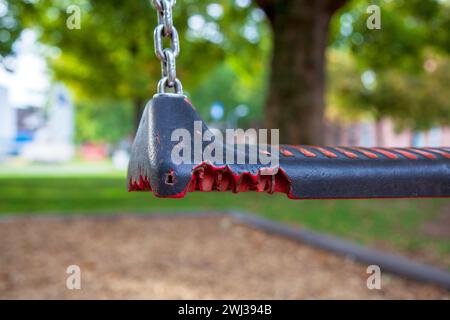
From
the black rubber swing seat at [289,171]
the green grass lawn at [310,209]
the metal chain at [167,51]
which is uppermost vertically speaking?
the metal chain at [167,51]

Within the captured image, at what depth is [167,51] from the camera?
1455mm

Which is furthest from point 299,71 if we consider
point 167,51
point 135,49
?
point 135,49

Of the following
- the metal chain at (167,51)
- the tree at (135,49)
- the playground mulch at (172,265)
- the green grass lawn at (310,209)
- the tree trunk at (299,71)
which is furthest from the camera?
the tree at (135,49)

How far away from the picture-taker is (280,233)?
17.2ft

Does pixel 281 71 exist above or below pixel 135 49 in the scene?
below

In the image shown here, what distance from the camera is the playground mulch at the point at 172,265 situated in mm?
3170

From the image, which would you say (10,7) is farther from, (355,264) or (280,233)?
(355,264)

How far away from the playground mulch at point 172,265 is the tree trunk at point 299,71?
3.19 meters

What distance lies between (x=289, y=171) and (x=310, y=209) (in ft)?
20.1

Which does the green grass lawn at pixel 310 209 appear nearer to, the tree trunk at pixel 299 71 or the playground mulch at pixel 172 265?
the playground mulch at pixel 172 265

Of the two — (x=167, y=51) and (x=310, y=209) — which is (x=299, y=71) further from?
(x=167, y=51)

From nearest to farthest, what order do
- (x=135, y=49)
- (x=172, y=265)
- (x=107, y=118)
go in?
1. (x=172, y=265)
2. (x=135, y=49)
3. (x=107, y=118)

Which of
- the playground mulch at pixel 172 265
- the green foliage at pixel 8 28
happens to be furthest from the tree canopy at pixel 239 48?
the playground mulch at pixel 172 265

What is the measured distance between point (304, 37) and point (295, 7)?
1.99 ft
